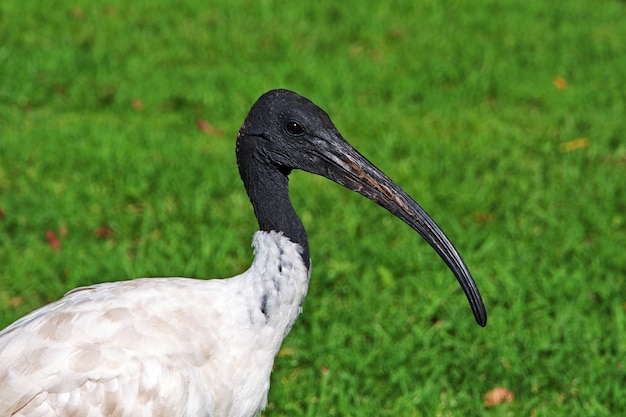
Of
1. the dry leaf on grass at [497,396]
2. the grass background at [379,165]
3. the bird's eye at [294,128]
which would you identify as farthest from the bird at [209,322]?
the dry leaf on grass at [497,396]

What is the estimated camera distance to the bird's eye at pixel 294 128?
3.48 metres

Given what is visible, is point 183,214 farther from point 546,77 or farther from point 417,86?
point 546,77

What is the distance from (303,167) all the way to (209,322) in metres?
0.63

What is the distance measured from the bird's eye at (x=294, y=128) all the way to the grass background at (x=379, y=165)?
1.51m

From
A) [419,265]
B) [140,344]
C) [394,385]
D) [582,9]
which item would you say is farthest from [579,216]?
[582,9]

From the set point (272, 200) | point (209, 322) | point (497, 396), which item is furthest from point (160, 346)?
point (497, 396)

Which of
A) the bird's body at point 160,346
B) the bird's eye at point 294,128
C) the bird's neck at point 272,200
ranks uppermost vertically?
the bird's eye at point 294,128

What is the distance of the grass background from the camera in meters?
4.89

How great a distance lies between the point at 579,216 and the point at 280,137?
11.2 ft

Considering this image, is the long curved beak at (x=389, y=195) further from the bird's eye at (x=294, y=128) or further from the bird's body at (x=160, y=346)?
the bird's body at (x=160, y=346)

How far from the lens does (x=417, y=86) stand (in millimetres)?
8414

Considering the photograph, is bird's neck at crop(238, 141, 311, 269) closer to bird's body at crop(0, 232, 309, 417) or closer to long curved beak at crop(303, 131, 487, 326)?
bird's body at crop(0, 232, 309, 417)

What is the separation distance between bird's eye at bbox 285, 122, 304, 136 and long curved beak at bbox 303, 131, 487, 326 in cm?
9

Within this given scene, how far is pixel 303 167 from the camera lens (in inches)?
138
